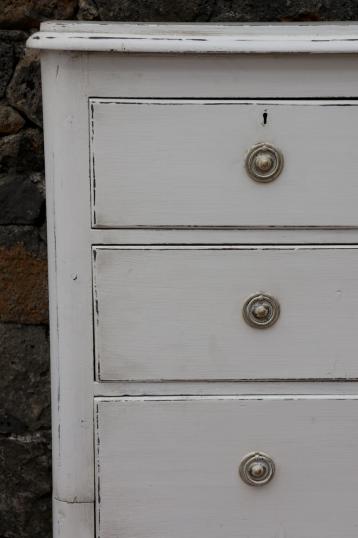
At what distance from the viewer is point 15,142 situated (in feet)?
5.23

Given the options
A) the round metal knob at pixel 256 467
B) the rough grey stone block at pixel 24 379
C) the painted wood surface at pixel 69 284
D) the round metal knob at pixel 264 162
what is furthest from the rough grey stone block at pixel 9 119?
the round metal knob at pixel 256 467

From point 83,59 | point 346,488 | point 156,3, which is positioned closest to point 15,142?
point 156,3

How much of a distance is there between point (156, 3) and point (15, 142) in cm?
40

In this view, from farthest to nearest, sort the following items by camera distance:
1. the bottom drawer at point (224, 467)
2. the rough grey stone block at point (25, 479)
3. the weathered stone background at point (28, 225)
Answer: the rough grey stone block at point (25, 479) → the weathered stone background at point (28, 225) → the bottom drawer at point (224, 467)

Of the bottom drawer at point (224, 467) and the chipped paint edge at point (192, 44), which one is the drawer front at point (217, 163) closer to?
the chipped paint edge at point (192, 44)

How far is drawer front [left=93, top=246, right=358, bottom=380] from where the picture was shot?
1048 millimetres

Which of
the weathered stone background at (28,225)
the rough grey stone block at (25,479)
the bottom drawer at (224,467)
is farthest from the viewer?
the rough grey stone block at (25,479)

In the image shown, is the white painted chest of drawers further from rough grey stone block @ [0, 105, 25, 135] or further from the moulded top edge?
rough grey stone block @ [0, 105, 25, 135]

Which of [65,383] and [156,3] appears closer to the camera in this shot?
[65,383]

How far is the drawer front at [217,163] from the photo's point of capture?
3.30 ft

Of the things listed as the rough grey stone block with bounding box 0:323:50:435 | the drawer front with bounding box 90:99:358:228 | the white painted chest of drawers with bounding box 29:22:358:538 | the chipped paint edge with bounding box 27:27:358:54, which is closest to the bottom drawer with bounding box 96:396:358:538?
the white painted chest of drawers with bounding box 29:22:358:538

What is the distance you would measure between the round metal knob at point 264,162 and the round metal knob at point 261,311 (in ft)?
0.54

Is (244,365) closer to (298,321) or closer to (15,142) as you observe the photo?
(298,321)

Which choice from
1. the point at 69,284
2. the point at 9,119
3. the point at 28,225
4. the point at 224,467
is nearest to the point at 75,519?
the point at 224,467
